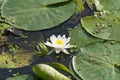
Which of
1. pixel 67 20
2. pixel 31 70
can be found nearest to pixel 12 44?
pixel 31 70

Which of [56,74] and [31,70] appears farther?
[31,70]

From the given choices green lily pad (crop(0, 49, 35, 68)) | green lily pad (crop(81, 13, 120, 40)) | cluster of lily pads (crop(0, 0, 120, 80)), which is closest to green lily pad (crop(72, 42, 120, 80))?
cluster of lily pads (crop(0, 0, 120, 80))

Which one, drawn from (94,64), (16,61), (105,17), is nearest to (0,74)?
(16,61)

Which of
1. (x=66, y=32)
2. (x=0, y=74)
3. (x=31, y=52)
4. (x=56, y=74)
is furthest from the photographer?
(x=66, y=32)

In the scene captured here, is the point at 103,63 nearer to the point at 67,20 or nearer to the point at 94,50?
the point at 94,50

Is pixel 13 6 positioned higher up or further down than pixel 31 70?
higher up

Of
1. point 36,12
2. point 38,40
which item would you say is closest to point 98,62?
point 38,40

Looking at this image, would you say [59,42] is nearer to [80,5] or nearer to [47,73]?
[47,73]

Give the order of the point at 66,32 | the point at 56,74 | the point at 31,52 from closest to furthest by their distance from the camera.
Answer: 1. the point at 56,74
2. the point at 31,52
3. the point at 66,32
